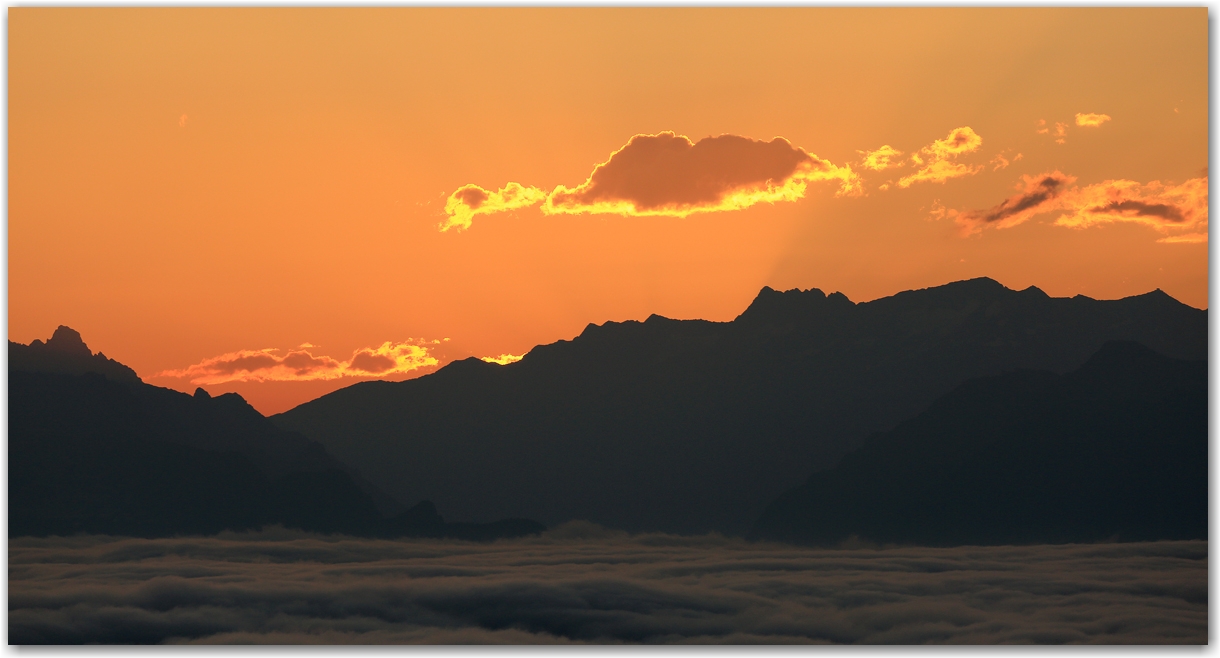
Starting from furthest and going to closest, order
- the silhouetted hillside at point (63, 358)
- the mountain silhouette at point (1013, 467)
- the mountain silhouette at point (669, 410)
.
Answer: the mountain silhouette at point (1013, 467) < the mountain silhouette at point (669, 410) < the silhouetted hillside at point (63, 358)

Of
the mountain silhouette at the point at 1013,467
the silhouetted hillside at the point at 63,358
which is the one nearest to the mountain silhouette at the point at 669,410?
the mountain silhouette at the point at 1013,467

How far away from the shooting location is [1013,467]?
10162 cm

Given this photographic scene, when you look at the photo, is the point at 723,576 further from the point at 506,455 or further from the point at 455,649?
the point at 506,455

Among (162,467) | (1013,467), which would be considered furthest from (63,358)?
(1013,467)

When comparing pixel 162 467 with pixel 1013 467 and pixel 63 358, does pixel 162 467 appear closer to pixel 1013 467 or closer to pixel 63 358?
pixel 63 358

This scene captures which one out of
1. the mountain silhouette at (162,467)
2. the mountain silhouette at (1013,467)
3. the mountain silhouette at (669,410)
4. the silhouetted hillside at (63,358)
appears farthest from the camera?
the mountain silhouette at (1013,467)

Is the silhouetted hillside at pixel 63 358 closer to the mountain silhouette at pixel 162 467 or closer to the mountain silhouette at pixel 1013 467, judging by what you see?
the mountain silhouette at pixel 162 467

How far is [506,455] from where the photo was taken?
9800 cm

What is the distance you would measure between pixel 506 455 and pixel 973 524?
4645 centimetres

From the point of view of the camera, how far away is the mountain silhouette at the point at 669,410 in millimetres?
75625

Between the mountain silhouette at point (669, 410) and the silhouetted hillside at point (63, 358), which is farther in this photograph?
the mountain silhouette at point (669, 410)

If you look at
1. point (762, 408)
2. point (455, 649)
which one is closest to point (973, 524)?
point (762, 408)

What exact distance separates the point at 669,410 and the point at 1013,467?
38.2 meters

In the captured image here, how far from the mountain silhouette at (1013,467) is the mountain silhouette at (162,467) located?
3659cm
